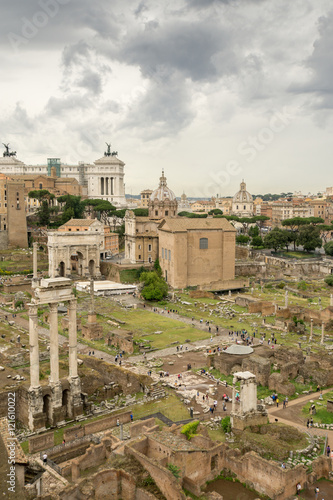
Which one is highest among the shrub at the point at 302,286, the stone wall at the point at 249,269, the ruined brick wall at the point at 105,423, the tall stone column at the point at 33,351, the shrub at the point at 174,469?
the tall stone column at the point at 33,351

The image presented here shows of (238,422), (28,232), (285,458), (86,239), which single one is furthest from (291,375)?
(28,232)

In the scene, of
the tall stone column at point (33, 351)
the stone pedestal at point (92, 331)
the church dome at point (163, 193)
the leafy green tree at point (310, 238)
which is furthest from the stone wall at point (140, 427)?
the leafy green tree at point (310, 238)

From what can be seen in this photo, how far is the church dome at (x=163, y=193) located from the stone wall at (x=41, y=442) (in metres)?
55.8

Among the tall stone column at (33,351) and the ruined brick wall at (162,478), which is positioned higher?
the tall stone column at (33,351)

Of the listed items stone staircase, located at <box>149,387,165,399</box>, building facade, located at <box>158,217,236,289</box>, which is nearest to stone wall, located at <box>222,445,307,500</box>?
stone staircase, located at <box>149,387,165,399</box>

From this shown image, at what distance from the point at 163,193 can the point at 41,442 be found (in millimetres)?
57156

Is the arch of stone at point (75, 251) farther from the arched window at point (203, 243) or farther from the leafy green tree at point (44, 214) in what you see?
the leafy green tree at point (44, 214)

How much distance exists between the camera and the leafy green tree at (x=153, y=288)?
49000 mm

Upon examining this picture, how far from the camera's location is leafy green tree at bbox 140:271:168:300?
49.0 meters

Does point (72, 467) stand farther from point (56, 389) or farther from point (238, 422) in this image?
point (238, 422)

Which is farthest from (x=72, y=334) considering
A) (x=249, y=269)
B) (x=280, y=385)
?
(x=249, y=269)

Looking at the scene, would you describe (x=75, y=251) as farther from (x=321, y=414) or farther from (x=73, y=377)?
(x=321, y=414)

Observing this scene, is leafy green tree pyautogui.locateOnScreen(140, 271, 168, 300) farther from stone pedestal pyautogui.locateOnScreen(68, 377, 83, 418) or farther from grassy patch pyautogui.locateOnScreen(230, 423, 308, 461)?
grassy patch pyautogui.locateOnScreen(230, 423, 308, 461)

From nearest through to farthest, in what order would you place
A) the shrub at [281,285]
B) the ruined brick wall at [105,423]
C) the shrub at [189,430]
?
the shrub at [189,430] < the ruined brick wall at [105,423] < the shrub at [281,285]
